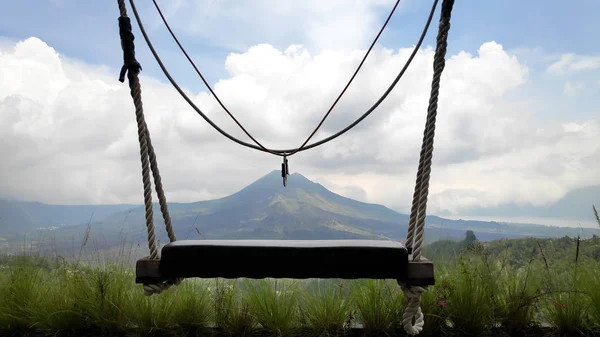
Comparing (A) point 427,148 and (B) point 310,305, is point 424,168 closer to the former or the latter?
(A) point 427,148

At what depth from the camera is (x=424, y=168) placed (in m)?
1.90

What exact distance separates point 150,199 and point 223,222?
57738 mm

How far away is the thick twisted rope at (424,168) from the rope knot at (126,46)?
4.29 ft

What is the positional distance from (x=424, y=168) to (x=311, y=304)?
5.00 feet

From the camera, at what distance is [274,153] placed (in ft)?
7.93

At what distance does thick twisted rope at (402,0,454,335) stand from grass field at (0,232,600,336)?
1136mm

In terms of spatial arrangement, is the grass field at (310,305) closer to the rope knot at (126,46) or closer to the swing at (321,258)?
the swing at (321,258)

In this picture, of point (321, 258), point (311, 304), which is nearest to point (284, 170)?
point (321, 258)

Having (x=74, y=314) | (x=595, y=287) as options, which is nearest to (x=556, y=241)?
(x=595, y=287)

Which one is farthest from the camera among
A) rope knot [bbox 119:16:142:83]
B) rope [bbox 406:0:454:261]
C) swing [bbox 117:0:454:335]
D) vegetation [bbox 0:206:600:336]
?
vegetation [bbox 0:206:600:336]

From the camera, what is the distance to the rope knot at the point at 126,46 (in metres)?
2.11

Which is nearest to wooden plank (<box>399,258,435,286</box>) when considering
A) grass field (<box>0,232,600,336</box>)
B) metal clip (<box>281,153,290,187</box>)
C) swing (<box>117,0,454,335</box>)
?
swing (<box>117,0,454,335</box>)

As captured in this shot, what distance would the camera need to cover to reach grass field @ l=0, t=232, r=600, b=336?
119 inches

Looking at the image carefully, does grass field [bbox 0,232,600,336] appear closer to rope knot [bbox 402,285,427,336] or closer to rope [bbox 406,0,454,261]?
rope knot [bbox 402,285,427,336]
